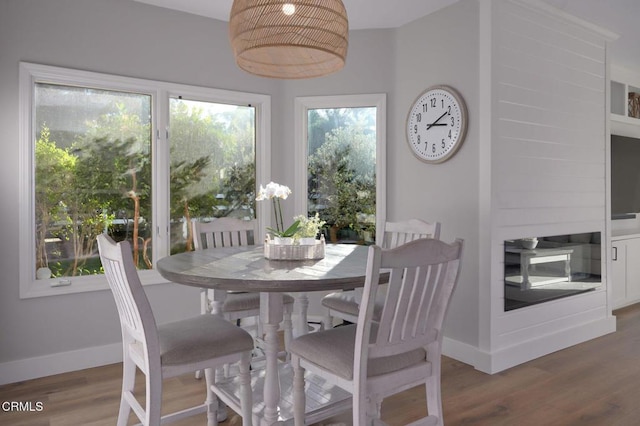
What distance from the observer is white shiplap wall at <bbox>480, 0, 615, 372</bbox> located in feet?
10.4

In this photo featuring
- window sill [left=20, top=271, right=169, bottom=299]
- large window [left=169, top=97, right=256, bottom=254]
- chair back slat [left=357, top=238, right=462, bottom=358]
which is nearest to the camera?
chair back slat [left=357, top=238, right=462, bottom=358]

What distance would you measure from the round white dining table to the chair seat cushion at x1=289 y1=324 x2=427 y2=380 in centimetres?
21

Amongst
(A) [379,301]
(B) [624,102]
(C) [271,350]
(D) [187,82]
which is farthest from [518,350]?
(B) [624,102]

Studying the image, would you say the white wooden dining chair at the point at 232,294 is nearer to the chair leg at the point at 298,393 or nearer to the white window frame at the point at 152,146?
the white window frame at the point at 152,146

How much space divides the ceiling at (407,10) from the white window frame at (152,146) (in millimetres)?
603

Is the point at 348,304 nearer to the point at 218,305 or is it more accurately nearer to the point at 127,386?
the point at 218,305

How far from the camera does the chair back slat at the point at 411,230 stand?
2.73 m

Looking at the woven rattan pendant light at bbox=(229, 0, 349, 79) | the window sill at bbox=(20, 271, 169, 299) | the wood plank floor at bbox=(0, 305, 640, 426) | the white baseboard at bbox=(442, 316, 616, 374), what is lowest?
the wood plank floor at bbox=(0, 305, 640, 426)

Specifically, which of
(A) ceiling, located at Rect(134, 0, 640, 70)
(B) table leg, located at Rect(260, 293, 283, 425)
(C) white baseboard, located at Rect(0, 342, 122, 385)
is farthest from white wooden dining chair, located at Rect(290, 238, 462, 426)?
(A) ceiling, located at Rect(134, 0, 640, 70)

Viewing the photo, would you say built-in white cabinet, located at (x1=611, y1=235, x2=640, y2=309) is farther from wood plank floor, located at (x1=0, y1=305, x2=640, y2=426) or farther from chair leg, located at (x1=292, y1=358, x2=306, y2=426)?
chair leg, located at (x1=292, y1=358, x2=306, y2=426)

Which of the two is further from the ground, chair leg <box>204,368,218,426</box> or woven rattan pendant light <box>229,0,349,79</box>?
woven rattan pendant light <box>229,0,349,79</box>

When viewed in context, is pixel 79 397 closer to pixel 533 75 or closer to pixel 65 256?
pixel 65 256

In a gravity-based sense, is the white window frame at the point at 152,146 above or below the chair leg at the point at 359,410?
above

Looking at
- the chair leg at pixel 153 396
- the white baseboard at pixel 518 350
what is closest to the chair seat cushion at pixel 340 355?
the chair leg at pixel 153 396
